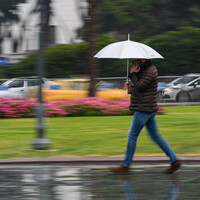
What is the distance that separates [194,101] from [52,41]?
22.2m

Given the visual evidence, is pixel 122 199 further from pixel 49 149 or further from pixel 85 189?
pixel 49 149

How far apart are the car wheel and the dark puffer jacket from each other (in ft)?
46.3

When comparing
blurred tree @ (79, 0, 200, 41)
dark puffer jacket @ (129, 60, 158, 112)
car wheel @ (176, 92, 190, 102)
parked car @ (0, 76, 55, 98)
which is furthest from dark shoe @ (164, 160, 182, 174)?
blurred tree @ (79, 0, 200, 41)

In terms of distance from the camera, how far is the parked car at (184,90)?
2089 cm

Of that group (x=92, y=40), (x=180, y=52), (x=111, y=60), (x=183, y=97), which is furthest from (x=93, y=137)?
(x=180, y=52)

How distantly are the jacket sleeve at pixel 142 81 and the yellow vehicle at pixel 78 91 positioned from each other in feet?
37.1

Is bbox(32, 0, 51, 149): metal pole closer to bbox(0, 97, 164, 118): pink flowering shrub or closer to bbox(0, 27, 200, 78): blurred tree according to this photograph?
bbox(0, 97, 164, 118): pink flowering shrub

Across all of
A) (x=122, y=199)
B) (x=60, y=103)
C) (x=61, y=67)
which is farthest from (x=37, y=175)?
(x=61, y=67)

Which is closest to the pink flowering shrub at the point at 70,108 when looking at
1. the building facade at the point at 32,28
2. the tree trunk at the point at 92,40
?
the tree trunk at the point at 92,40

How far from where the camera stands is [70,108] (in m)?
16.2

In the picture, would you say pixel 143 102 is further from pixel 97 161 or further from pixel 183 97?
pixel 183 97

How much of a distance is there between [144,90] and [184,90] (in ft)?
47.2

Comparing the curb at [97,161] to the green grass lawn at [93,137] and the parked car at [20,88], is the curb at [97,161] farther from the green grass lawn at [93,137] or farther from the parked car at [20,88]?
the parked car at [20,88]

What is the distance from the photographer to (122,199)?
5.66 meters
